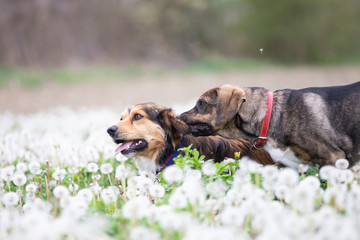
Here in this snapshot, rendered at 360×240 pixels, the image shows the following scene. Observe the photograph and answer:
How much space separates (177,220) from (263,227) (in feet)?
1.93

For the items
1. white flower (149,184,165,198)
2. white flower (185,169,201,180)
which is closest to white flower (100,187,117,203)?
white flower (149,184,165,198)

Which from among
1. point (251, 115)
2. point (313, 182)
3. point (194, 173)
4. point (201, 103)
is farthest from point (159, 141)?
point (313, 182)

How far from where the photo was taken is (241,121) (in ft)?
16.8

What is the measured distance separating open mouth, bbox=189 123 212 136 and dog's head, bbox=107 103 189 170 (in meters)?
0.17

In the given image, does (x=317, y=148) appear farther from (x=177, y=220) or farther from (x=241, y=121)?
(x=177, y=220)

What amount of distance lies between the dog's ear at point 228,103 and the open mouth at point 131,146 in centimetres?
109

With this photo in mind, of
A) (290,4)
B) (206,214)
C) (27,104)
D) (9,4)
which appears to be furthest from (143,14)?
(206,214)

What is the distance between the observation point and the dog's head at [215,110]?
5.03 metres

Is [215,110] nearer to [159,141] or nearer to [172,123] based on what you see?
[172,123]

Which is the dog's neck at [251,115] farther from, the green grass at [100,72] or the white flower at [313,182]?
the green grass at [100,72]

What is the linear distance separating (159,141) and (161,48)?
98.1 feet

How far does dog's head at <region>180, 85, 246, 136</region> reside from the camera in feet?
16.5

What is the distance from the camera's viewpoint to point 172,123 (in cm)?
545

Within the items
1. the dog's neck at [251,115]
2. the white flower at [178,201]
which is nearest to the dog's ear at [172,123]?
the dog's neck at [251,115]
